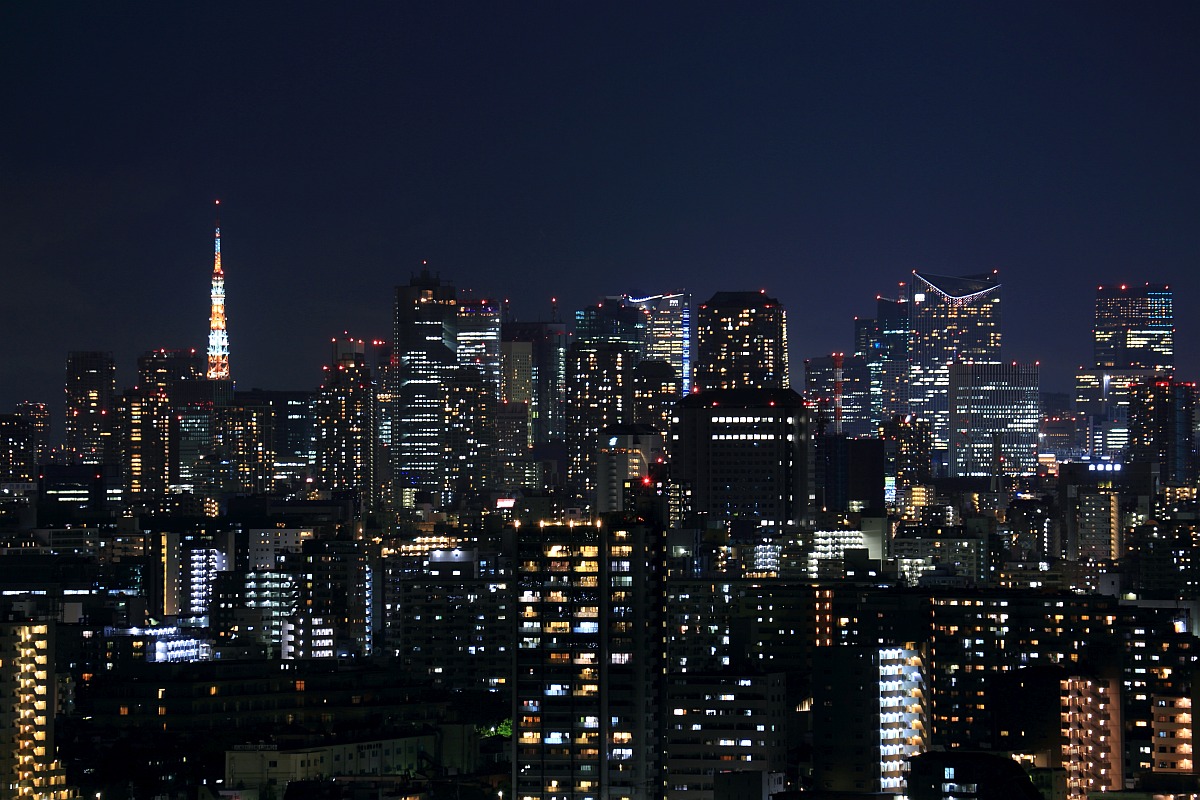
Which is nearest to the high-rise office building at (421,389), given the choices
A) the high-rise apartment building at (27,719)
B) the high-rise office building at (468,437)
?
the high-rise office building at (468,437)

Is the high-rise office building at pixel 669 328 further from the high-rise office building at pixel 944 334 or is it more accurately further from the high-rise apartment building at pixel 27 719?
the high-rise apartment building at pixel 27 719

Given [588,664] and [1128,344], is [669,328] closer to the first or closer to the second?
[1128,344]

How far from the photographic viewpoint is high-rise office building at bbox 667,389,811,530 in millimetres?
82125

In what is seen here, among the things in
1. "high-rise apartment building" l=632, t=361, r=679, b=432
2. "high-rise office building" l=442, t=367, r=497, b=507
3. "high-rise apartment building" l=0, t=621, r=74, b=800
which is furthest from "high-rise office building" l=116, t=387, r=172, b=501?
"high-rise apartment building" l=0, t=621, r=74, b=800

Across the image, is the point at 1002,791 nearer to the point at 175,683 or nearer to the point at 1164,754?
the point at 1164,754

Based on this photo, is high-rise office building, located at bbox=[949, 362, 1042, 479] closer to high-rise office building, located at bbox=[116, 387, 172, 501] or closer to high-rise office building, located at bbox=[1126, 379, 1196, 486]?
high-rise office building, located at bbox=[1126, 379, 1196, 486]

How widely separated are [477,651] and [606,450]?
106 feet

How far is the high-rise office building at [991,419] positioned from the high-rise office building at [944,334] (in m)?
0.89

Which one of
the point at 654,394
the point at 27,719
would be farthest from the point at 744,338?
the point at 27,719

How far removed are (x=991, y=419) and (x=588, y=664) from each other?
90724mm

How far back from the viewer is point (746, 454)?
273 feet

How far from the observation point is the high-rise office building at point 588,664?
3133cm

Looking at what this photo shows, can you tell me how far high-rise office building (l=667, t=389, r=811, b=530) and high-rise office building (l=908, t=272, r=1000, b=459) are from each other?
3933cm

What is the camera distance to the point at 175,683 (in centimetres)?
4109
